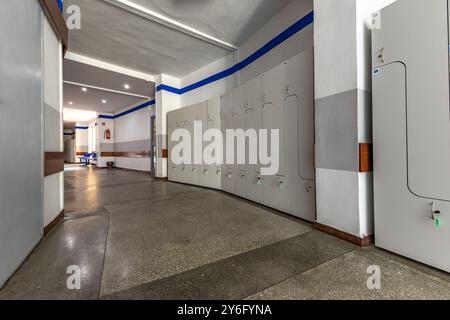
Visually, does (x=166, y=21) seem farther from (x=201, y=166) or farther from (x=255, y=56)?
(x=201, y=166)

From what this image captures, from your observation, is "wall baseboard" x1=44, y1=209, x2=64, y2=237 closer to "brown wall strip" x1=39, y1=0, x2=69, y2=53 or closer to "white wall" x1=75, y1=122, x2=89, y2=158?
"brown wall strip" x1=39, y1=0, x2=69, y2=53

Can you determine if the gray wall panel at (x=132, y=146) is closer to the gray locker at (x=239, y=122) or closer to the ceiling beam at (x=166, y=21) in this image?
the ceiling beam at (x=166, y=21)

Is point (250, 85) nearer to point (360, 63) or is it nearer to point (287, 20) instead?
point (287, 20)

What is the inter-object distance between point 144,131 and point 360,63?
8.67 meters

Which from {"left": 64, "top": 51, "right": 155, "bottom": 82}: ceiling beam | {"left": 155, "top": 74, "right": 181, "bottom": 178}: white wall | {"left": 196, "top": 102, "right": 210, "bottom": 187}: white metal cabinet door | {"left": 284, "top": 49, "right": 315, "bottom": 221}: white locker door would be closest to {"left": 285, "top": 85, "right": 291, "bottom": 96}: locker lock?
{"left": 284, "top": 49, "right": 315, "bottom": 221}: white locker door

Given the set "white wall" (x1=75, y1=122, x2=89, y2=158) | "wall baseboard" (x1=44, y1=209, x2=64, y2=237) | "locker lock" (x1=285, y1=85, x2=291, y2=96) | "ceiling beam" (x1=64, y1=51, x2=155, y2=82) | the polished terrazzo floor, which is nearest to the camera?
the polished terrazzo floor

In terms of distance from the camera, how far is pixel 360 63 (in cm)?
183

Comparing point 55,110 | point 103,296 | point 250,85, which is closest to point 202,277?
point 103,296

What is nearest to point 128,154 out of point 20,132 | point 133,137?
point 133,137

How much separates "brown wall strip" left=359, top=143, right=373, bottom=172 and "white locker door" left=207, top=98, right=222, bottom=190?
119 inches

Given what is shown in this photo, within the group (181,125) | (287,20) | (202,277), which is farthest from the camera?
(181,125)

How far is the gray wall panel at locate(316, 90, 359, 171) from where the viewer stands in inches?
72.5

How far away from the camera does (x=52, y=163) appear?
2285mm

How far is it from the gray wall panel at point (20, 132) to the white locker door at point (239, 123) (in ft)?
9.12
